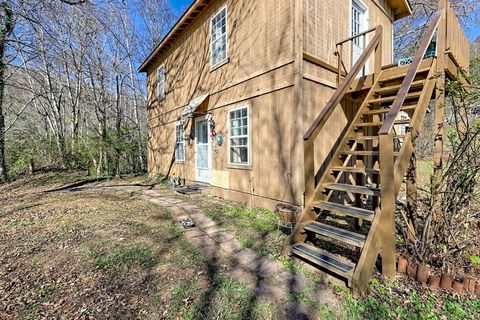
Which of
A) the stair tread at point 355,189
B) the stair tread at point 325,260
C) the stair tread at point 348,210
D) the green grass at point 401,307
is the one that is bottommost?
the green grass at point 401,307

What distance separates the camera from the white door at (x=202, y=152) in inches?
312

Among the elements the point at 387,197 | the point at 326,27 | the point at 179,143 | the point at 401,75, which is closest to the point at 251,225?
the point at 387,197

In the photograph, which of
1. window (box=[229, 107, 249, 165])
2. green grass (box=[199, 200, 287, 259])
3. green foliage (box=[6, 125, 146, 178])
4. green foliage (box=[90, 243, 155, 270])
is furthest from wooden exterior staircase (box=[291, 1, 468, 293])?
green foliage (box=[6, 125, 146, 178])

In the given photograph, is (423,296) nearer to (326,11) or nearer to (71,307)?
(71,307)

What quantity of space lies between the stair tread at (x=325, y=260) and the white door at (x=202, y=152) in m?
5.02

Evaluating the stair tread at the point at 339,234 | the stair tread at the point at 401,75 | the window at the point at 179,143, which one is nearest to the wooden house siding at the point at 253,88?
the window at the point at 179,143

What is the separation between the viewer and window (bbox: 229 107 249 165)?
238 inches

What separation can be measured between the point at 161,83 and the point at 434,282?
37.9ft

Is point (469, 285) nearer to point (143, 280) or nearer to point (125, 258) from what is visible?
point (143, 280)

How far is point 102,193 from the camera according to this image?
779cm

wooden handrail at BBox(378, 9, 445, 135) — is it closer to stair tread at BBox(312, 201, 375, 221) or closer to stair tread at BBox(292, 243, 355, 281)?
stair tread at BBox(312, 201, 375, 221)

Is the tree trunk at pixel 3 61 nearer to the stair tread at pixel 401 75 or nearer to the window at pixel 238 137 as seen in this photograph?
the window at pixel 238 137

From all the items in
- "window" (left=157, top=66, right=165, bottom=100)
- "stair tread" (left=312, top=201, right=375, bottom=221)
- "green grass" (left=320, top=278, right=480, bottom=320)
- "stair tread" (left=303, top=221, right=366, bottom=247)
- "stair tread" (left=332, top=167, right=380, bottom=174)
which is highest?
"window" (left=157, top=66, right=165, bottom=100)

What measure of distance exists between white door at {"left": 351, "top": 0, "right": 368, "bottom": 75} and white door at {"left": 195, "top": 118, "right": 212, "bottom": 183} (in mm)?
4949
